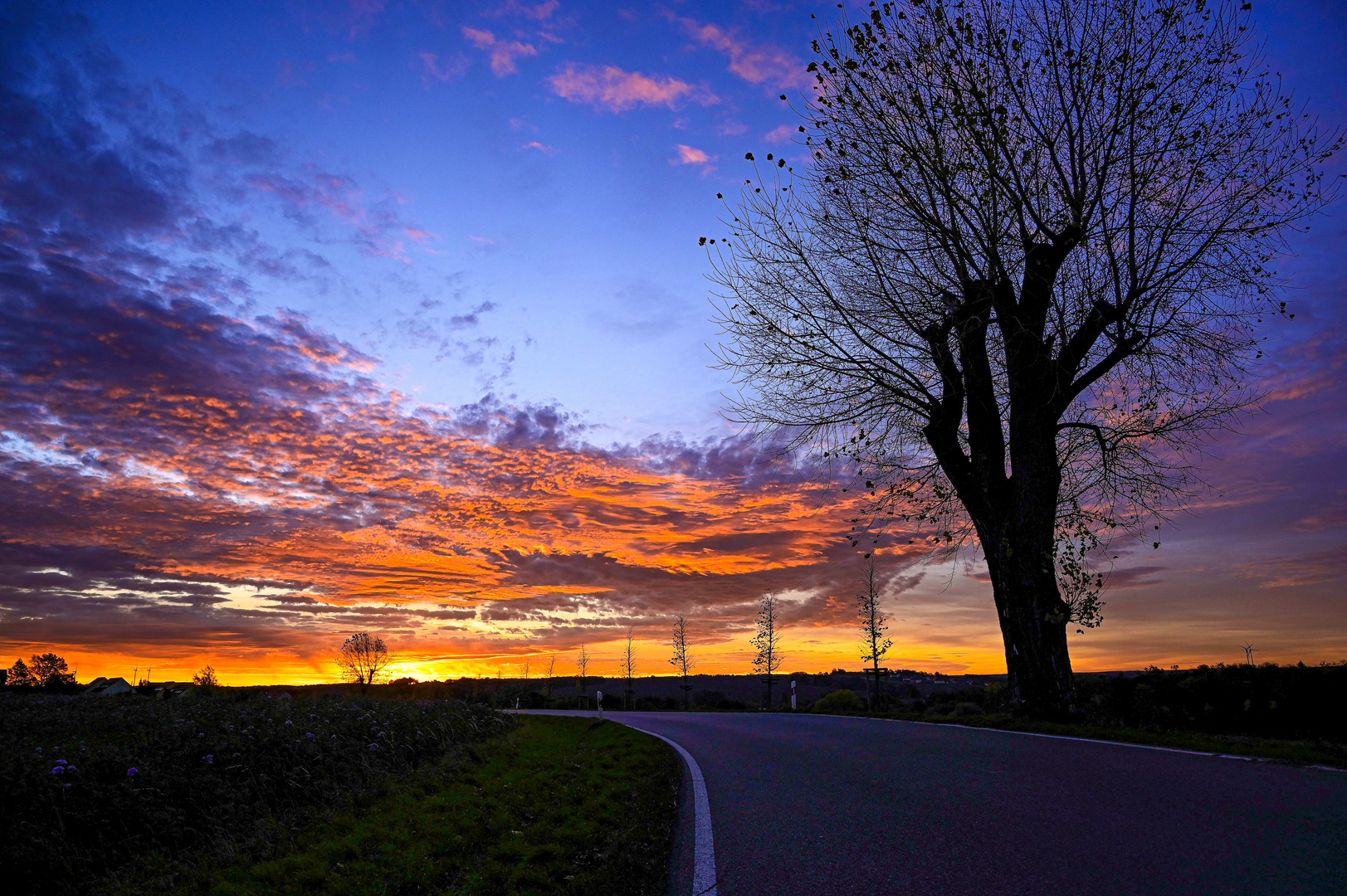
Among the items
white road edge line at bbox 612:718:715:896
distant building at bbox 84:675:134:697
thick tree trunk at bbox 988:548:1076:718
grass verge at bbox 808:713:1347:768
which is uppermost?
thick tree trunk at bbox 988:548:1076:718

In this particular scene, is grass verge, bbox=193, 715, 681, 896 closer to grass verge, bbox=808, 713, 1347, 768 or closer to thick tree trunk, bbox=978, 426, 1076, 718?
grass verge, bbox=808, 713, 1347, 768

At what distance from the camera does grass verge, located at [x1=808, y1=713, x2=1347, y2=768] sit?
8169 millimetres

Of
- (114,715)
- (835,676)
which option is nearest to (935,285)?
(114,715)

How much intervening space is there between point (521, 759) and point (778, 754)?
6.35m

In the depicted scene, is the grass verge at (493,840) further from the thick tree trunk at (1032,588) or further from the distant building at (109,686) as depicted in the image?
the distant building at (109,686)

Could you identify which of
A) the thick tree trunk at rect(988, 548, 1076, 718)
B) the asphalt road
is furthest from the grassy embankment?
the thick tree trunk at rect(988, 548, 1076, 718)

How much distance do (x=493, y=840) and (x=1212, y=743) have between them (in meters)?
9.50

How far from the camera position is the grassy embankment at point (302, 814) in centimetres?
642

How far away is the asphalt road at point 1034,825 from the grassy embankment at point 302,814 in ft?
3.74

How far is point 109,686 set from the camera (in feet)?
94.7

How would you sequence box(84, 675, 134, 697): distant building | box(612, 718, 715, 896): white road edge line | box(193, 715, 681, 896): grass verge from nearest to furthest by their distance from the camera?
box(612, 718, 715, 896): white road edge line, box(193, 715, 681, 896): grass verge, box(84, 675, 134, 697): distant building

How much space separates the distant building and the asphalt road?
2757 centimetres

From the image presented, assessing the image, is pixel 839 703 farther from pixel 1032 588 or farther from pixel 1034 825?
pixel 1034 825

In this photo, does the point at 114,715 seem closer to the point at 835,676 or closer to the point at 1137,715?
the point at 1137,715
